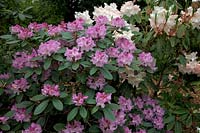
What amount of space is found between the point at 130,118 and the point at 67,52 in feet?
2.09

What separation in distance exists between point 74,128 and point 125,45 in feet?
1.94

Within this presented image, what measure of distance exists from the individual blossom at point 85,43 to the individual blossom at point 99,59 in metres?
0.08

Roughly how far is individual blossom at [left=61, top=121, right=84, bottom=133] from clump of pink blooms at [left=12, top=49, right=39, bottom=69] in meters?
0.41

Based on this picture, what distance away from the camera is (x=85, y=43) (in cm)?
248

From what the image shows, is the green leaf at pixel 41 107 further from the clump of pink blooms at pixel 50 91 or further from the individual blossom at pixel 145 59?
the individual blossom at pixel 145 59

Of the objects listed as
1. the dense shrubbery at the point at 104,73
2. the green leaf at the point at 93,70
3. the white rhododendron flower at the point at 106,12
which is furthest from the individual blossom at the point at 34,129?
the white rhododendron flower at the point at 106,12

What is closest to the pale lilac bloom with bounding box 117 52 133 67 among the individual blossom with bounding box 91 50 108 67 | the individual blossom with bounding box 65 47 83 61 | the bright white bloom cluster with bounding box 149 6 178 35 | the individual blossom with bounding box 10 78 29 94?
the individual blossom with bounding box 91 50 108 67

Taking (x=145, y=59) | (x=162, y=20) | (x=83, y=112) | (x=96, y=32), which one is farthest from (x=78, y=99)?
(x=162, y=20)

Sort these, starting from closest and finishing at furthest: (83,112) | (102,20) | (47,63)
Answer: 1. (83,112)
2. (47,63)
3. (102,20)

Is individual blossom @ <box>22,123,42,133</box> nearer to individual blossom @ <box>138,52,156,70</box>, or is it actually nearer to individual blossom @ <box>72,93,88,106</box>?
individual blossom @ <box>72,93,88,106</box>

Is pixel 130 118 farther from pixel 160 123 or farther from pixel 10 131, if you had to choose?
pixel 10 131

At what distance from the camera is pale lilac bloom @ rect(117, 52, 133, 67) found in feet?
8.29

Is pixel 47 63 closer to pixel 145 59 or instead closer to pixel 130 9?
pixel 145 59

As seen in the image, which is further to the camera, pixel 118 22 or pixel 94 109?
pixel 118 22
